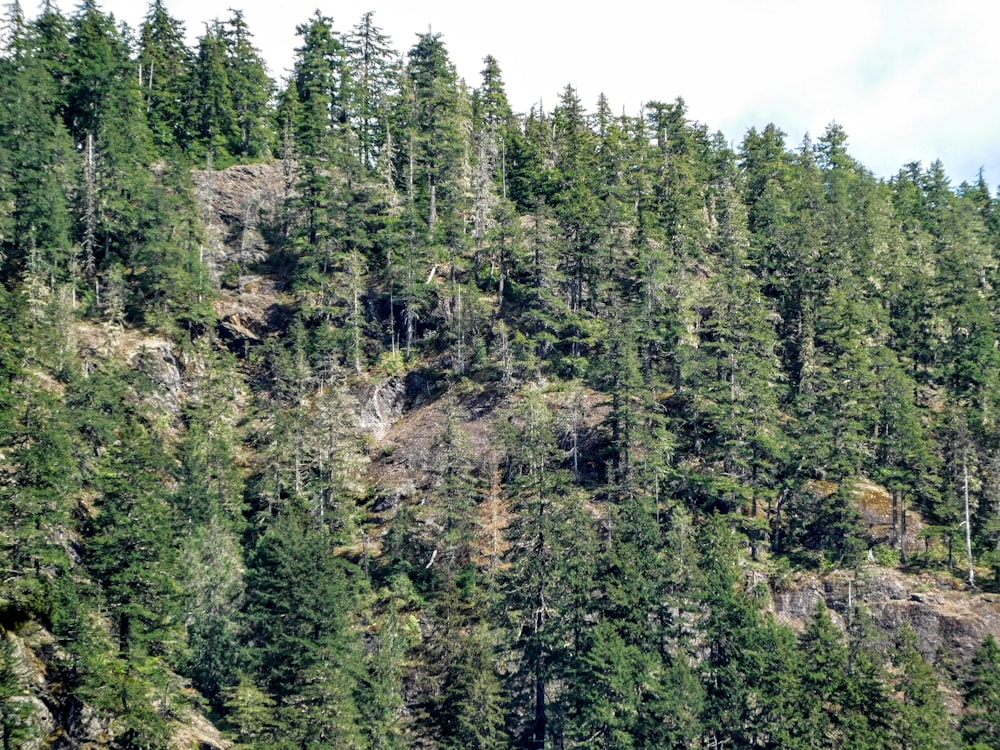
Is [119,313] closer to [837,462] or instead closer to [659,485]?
[659,485]

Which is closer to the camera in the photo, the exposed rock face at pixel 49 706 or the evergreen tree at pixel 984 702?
the exposed rock face at pixel 49 706

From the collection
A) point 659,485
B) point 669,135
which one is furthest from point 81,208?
point 669,135

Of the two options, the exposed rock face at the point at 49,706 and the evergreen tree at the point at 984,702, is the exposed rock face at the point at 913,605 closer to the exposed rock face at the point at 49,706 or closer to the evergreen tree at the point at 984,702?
the evergreen tree at the point at 984,702

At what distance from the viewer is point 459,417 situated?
215ft

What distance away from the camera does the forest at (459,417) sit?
39406 mm

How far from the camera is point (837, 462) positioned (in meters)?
55.5

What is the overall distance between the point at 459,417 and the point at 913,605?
34.2m

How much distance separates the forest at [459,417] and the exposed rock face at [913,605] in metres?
0.22

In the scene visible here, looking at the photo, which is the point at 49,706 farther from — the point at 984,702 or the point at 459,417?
the point at 984,702

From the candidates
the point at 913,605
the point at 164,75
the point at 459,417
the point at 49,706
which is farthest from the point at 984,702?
the point at 164,75

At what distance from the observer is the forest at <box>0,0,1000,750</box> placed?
39.4m

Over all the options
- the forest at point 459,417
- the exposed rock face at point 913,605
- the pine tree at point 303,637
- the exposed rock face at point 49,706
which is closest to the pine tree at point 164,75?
the forest at point 459,417

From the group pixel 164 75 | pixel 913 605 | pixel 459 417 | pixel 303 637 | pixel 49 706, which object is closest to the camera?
pixel 49 706

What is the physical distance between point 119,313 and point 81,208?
12562mm
